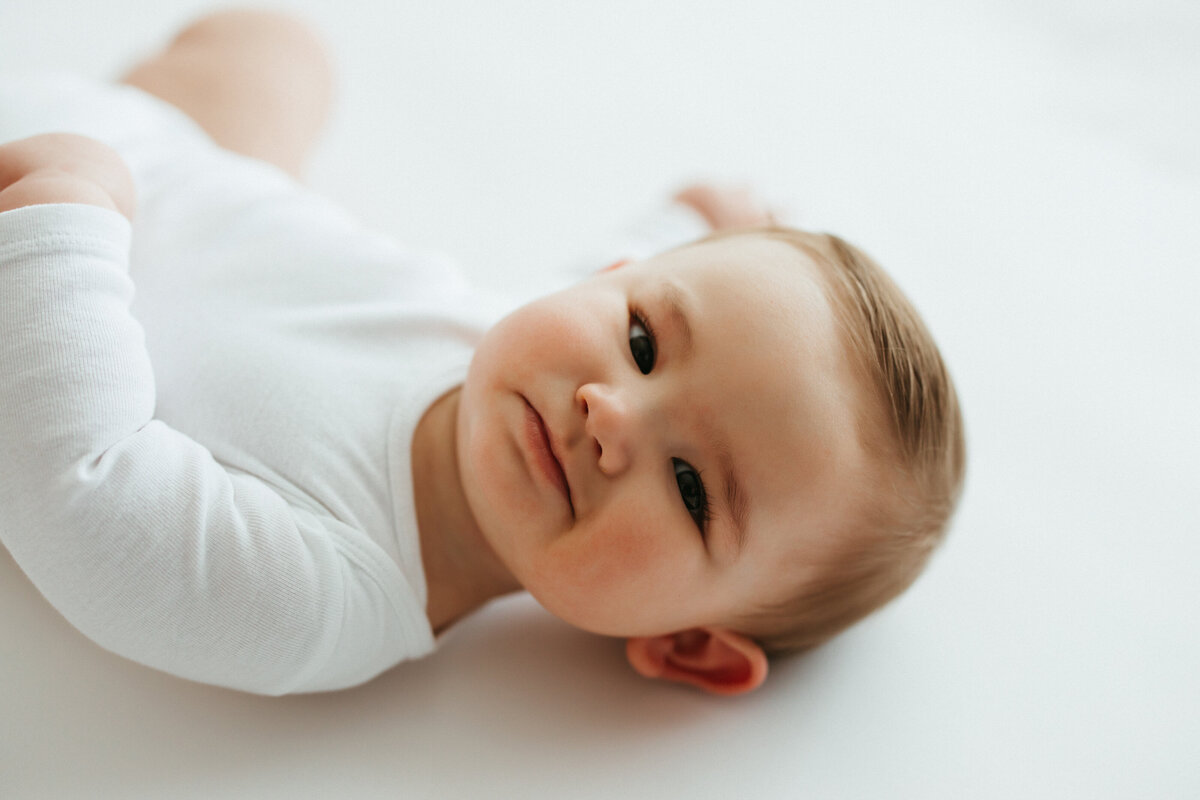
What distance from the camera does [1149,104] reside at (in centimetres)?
190

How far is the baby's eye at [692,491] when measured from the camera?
0.90m

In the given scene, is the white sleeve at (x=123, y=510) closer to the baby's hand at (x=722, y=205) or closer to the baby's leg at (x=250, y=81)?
the baby's leg at (x=250, y=81)

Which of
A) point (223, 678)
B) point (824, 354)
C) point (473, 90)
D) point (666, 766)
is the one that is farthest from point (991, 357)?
point (223, 678)

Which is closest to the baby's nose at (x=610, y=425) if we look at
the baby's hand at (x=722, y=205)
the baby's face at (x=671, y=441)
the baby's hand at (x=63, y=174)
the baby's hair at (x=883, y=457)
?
the baby's face at (x=671, y=441)

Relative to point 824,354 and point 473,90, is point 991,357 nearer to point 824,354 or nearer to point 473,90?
point 824,354

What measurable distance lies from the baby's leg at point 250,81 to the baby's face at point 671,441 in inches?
25.6

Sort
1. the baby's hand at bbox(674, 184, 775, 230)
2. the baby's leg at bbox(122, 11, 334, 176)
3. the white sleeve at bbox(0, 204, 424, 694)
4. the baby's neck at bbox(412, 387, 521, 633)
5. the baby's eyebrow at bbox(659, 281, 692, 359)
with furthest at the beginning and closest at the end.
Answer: the baby's hand at bbox(674, 184, 775, 230) → the baby's leg at bbox(122, 11, 334, 176) → the baby's neck at bbox(412, 387, 521, 633) → the baby's eyebrow at bbox(659, 281, 692, 359) → the white sleeve at bbox(0, 204, 424, 694)

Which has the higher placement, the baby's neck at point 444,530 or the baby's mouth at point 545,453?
the baby's mouth at point 545,453

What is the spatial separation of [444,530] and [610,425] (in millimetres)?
274

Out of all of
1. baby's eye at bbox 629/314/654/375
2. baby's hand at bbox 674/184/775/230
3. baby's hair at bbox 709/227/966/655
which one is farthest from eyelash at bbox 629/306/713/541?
baby's hand at bbox 674/184/775/230

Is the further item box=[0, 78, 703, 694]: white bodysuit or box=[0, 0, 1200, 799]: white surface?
box=[0, 0, 1200, 799]: white surface

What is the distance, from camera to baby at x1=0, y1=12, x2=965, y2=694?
0.84 meters

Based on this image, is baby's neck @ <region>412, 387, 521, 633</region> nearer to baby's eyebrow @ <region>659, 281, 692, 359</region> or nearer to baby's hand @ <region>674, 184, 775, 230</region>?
baby's eyebrow @ <region>659, 281, 692, 359</region>

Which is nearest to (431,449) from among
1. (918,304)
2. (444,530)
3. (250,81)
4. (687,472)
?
(444,530)
